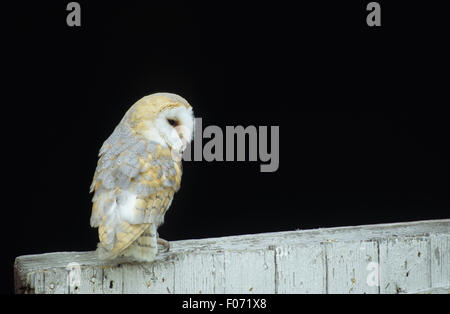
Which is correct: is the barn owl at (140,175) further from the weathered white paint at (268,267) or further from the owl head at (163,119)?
the weathered white paint at (268,267)

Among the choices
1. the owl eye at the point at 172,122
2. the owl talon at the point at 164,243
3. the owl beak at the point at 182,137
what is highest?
the owl eye at the point at 172,122

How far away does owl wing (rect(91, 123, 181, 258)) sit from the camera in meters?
1.94

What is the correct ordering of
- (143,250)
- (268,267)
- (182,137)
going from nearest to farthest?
(143,250) → (268,267) → (182,137)

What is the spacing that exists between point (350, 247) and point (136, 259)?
0.95 meters

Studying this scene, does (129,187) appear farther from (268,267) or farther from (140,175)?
(268,267)

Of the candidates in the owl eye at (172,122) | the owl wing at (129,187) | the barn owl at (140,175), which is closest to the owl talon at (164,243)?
the barn owl at (140,175)

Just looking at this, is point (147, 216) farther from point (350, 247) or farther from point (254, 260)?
point (350, 247)

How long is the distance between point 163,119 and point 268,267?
795 mm

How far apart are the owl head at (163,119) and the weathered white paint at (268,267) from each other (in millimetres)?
487

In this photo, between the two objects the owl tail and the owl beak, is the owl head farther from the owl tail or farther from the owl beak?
the owl tail

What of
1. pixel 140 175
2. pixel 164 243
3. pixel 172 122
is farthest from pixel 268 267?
pixel 172 122

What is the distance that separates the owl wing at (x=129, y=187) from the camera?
76.4 inches

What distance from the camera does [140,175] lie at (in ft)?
6.83
